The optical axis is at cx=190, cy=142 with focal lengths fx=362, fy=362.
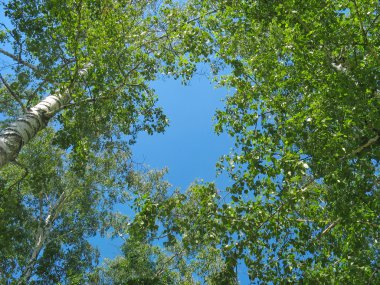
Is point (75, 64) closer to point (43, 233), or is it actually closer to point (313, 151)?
point (313, 151)

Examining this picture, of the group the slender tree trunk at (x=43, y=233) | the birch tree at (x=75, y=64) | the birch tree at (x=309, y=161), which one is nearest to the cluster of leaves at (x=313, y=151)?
the birch tree at (x=309, y=161)

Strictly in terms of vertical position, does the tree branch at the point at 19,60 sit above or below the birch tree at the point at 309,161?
above

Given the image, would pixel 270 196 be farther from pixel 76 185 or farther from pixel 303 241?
pixel 76 185

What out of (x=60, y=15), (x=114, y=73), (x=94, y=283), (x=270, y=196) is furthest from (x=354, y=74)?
(x=94, y=283)

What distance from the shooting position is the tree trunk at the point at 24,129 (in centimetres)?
519

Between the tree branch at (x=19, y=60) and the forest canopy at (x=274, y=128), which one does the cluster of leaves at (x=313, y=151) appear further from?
the tree branch at (x=19, y=60)

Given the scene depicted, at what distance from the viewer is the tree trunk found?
17.0 feet

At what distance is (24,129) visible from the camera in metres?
5.86

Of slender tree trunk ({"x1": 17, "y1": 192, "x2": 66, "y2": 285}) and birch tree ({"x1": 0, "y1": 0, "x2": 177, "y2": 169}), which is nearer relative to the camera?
birch tree ({"x1": 0, "y1": 0, "x2": 177, "y2": 169})

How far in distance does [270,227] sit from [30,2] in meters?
6.28

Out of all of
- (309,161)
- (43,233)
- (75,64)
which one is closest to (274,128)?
(309,161)

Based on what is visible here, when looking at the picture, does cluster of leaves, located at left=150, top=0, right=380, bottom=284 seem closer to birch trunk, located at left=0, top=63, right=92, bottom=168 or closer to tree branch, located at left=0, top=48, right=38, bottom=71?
birch trunk, located at left=0, top=63, right=92, bottom=168

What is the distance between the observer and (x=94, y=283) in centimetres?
1633

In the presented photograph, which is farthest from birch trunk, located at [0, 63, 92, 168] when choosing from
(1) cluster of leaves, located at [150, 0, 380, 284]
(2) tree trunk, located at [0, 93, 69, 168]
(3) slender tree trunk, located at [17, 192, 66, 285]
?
(3) slender tree trunk, located at [17, 192, 66, 285]
